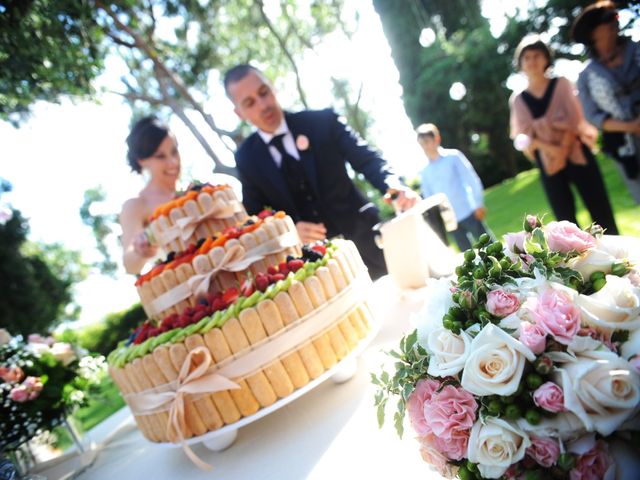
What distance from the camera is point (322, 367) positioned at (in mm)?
1749

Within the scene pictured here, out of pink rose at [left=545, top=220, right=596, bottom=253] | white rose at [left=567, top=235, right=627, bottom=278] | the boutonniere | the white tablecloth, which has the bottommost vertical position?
the white tablecloth

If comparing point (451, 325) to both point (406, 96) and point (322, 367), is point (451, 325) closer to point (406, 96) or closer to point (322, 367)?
point (322, 367)

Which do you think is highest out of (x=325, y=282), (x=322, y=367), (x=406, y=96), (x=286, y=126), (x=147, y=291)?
(x=406, y=96)

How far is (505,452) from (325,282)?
1142mm

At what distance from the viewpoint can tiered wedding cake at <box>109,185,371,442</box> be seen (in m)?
1.62

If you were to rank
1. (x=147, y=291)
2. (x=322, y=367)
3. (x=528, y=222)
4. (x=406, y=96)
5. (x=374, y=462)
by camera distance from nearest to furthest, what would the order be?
(x=528, y=222) → (x=374, y=462) → (x=322, y=367) → (x=147, y=291) → (x=406, y=96)

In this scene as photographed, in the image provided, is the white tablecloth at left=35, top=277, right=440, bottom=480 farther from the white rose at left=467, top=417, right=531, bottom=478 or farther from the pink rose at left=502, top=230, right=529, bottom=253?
the pink rose at left=502, top=230, right=529, bottom=253

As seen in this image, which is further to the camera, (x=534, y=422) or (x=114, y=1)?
(x=114, y=1)

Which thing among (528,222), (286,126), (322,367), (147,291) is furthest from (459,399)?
(286,126)

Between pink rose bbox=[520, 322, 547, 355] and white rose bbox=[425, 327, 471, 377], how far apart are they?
92 mm

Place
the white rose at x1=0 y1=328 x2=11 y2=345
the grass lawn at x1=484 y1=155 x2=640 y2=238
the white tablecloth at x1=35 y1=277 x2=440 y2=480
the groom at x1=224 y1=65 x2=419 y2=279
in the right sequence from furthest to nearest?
1. the grass lawn at x1=484 y1=155 x2=640 y2=238
2. the groom at x1=224 y1=65 x2=419 y2=279
3. the white rose at x1=0 y1=328 x2=11 y2=345
4. the white tablecloth at x1=35 y1=277 x2=440 y2=480

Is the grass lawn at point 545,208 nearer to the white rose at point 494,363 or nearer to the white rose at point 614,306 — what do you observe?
the white rose at point 614,306

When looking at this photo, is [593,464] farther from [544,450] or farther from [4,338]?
[4,338]

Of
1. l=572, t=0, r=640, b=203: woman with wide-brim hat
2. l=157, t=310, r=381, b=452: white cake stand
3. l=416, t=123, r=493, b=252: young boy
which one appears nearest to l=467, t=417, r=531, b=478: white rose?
l=157, t=310, r=381, b=452: white cake stand
